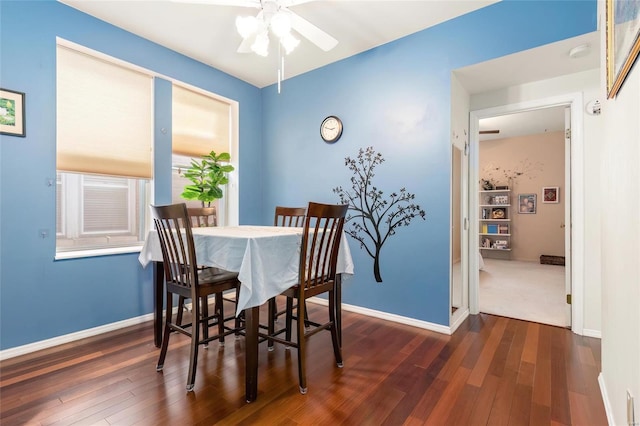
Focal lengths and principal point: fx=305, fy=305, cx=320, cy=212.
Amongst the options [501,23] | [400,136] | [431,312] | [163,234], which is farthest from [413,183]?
[163,234]

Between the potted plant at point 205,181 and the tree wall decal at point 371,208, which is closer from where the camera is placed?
the tree wall decal at point 371,208

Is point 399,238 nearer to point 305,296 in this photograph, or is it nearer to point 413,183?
point 413,183

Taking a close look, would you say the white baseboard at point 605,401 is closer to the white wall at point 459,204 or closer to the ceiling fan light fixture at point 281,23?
the white wall at point 459,204

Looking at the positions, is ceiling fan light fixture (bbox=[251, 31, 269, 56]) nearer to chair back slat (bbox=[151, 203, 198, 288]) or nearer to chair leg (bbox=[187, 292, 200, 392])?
chair back slat (bbox=[151, 203, 198, 288])

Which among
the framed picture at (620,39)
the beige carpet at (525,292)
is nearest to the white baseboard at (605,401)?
the beige carpet at (525,292)

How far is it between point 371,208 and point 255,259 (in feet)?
5.74

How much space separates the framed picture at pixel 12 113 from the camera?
218cm

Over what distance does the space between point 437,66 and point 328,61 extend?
1255 mm

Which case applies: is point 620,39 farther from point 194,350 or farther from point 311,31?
point 194,350

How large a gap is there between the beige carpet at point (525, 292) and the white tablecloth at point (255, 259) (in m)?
2.53

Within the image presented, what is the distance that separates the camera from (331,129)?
3.50m

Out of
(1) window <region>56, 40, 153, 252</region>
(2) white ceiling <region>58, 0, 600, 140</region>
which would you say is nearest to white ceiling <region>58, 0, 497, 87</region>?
(2) white ceiling <region>58, 0, 600, 140</region>

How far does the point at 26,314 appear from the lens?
7.47ft

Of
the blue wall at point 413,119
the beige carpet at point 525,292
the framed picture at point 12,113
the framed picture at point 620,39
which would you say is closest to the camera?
the framed picture at point 620,39
